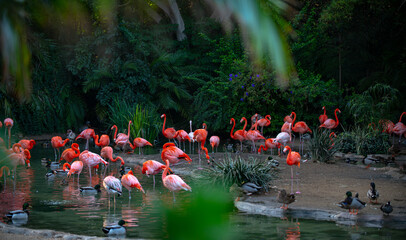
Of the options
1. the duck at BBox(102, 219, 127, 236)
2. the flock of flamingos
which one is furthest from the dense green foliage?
the duck at BBox(102, 219, 127, 236)

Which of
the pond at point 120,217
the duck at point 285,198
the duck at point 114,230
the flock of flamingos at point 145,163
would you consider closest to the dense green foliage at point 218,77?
the flock of flamingos at point 145,163

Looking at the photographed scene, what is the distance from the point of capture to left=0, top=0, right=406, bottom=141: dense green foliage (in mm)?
16859

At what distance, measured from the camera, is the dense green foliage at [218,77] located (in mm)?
16859

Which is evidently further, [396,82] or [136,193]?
[396,82]

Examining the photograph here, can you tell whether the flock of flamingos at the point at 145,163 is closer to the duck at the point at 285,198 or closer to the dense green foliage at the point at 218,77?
the duck at the point at 285,198

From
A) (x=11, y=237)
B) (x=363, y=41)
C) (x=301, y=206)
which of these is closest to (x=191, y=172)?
(x=301, y=206)

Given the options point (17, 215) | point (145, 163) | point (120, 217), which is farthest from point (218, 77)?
point (17, 215)

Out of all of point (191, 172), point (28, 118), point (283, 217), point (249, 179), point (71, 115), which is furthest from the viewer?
point (71, 115)

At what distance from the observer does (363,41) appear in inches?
704

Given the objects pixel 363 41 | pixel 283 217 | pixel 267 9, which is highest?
pixel 363 41

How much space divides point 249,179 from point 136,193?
73.7 inches

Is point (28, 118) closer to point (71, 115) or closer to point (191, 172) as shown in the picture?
point (71, 115)

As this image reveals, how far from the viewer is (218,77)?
18656 mm

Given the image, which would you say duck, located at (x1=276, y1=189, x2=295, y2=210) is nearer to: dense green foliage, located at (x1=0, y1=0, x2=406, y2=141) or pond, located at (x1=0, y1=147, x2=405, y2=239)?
pond, located at (x1=0, y1=147, x2=405, y2=239)
